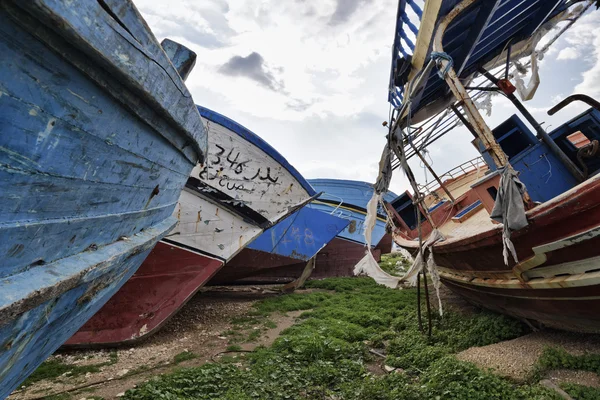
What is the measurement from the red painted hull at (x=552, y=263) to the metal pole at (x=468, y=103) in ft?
2.06

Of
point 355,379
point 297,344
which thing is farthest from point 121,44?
point 297,344

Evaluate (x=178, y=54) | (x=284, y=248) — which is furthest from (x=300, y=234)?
(x=178, y=54)

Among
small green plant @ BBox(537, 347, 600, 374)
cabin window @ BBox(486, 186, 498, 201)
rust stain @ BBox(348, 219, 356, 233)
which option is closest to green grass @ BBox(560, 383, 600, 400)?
small green plant @ BBox(537, 347, 600, 374)

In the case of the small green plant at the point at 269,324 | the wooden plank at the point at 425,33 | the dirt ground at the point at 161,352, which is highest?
the wooden plank at the point at 425,33

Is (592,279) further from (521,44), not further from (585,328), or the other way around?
(521,44)

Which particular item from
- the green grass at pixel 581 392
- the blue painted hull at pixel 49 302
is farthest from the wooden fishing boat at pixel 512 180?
the blue painted hull at pixel 49 302

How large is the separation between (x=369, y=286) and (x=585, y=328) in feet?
24.6

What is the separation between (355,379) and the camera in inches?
154

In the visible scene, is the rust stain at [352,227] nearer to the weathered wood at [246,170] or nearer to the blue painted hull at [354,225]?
the blue painted hull at [354,225]

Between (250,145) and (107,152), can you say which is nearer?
(107,152)

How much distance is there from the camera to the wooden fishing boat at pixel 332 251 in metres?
8.60

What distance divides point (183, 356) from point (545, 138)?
20.2ft

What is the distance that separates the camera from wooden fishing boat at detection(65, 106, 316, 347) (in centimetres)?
514

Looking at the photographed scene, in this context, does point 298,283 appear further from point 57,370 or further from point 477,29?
point 477,29
